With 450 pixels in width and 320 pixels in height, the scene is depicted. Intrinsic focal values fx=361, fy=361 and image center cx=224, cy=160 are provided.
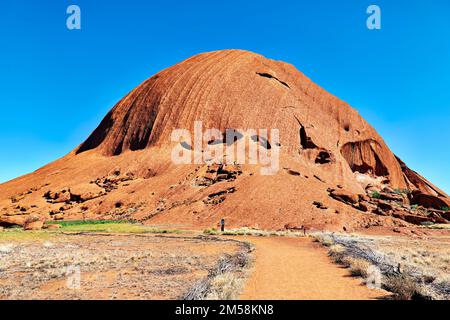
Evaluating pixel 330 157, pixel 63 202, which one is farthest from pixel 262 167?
pixel 63 202

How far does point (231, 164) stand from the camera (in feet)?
155

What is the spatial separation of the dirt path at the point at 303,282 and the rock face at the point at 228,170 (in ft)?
68.8

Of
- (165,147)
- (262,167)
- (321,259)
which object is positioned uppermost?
(165,147)

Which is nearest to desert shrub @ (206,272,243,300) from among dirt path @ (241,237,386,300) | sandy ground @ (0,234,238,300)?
dirt path @ (241,237,386,300)

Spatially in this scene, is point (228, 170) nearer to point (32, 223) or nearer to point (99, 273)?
point (32, 223)

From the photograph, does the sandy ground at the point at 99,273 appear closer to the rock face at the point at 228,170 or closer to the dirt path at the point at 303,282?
the dirt path at the point at 303,282

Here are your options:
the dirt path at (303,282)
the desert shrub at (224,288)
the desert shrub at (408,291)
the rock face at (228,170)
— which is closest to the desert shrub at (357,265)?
the dirt path at (303,282)

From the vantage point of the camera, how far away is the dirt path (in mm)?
8570

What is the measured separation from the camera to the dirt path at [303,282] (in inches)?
337

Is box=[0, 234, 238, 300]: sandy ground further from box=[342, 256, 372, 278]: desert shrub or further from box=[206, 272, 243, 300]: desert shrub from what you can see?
box=[342, 256, 372, 278]: desert shrub

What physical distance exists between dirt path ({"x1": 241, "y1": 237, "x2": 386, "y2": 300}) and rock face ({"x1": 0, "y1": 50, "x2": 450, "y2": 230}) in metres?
21.0

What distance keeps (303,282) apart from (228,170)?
118ft
